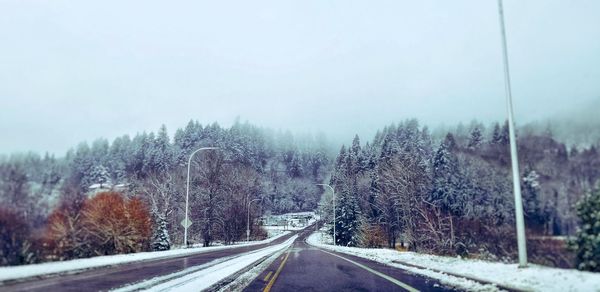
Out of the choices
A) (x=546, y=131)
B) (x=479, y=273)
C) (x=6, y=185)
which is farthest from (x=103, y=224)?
(x=546, y=131)

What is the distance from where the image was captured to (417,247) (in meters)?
40.4

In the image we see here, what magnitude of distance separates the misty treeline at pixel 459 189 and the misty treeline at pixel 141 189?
55.3 ft

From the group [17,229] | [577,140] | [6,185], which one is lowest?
[17,229]

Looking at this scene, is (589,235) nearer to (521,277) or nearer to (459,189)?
(521,277)

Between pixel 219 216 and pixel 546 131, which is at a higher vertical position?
pixel 546 131

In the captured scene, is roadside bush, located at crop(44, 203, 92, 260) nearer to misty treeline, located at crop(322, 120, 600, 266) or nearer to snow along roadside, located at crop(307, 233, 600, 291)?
snow along roadside, located at crop(307, 233, 600, 291)

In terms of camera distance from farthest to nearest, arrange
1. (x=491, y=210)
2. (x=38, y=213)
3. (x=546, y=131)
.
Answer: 1. (x=491, y=210)
2. (x=38, y=213)
3. (x=546, y=131)

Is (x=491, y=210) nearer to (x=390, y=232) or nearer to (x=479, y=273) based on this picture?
(x=479, y=273)

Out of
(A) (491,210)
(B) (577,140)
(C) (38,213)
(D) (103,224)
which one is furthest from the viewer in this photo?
(D) (103,224)

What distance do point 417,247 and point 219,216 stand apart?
31.1 m

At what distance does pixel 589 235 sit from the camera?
32.2ft

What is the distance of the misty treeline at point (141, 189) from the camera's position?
1480 centimetres

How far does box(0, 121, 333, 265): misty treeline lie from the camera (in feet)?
48.5

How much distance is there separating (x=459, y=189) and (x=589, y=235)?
24143mm
